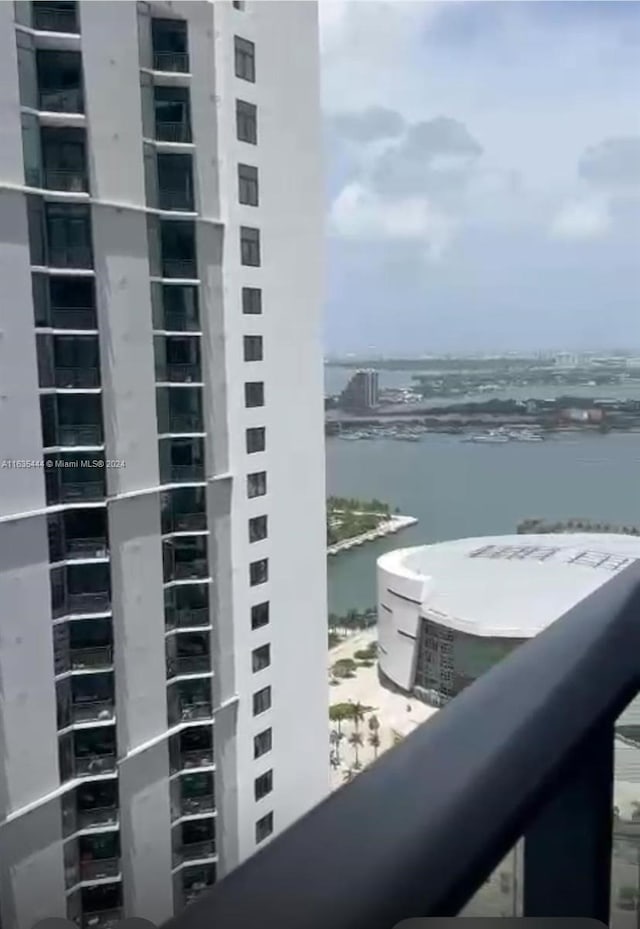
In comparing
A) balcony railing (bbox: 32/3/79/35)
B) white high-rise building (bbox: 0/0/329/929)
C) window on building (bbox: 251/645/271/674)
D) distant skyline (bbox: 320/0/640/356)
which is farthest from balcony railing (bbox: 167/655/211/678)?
balcony railing (bbox: 32/3/79/35)

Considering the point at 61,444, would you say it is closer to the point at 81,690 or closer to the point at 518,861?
the point at 81,690

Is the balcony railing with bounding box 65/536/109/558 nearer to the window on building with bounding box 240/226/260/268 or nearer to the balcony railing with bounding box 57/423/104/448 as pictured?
the balcony railing with bounding box 57/423/104/448

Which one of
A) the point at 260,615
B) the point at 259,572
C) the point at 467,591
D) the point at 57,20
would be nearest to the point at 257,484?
the point at 259,572

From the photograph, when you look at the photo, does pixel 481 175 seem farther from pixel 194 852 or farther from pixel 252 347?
pixel 194 852

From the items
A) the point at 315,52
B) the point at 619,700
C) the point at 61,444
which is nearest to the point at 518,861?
the point at 619,700

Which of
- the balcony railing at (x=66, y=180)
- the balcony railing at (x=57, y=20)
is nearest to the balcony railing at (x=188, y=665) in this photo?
the balcony railing at (x=66, y=180)

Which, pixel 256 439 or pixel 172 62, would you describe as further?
pixel 256 439
